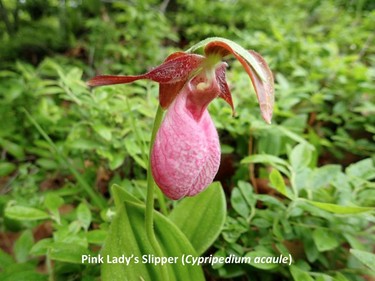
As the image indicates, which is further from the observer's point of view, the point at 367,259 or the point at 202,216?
the point at 202,216

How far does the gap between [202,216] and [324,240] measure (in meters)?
0.29

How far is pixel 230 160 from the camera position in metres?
1.15

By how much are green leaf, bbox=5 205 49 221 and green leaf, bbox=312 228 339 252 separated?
64cm

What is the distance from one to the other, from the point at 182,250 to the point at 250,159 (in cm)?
32

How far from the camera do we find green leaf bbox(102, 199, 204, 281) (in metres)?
0.58

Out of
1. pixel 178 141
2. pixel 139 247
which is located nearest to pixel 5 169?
pixel 139 247

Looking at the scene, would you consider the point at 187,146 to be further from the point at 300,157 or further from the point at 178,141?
the point at 300,157

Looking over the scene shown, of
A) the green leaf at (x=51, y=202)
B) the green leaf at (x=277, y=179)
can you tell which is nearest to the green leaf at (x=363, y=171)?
the green leaf at (x=277, y=179)

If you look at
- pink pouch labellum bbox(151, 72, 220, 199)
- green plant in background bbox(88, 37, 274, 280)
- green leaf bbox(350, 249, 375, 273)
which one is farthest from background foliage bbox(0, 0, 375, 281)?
pink pouch labellum bbox(151, 72, 220, 199)

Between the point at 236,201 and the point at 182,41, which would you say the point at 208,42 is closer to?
the point at 236,201

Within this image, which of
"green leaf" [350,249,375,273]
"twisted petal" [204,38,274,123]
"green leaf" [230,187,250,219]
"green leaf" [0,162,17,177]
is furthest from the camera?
"green leaf" [0,162,17,177]

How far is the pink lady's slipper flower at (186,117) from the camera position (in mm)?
463

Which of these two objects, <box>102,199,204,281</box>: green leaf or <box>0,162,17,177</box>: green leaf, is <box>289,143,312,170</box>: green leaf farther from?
<box>0,162,17,177</box>: green leaf

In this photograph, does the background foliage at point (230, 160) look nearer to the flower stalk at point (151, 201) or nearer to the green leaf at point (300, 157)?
the green leaf at point (300, 157)
